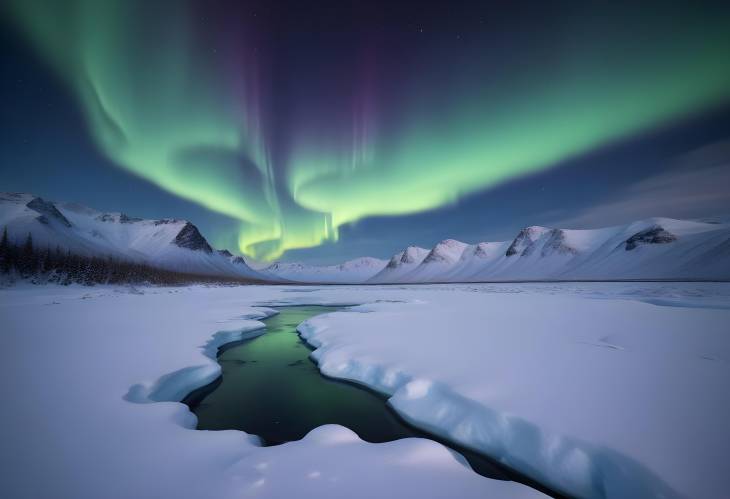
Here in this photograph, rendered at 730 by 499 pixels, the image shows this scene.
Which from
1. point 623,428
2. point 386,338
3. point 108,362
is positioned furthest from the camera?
point 386,338

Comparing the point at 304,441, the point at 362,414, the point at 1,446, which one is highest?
the point at 1,446

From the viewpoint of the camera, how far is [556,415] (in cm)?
535

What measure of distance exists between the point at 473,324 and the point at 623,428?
36.8 feet

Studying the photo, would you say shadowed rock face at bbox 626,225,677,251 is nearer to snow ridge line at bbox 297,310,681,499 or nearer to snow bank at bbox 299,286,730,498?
snow bank at bbox 299,286,730,498

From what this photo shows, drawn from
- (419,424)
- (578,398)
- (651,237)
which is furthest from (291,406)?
(651,237)

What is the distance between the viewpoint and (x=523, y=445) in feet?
17.2

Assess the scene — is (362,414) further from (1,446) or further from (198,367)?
(1,446)

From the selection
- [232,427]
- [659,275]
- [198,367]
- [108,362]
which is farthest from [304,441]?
[659,275]

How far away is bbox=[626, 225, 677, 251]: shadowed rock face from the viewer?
172750mm

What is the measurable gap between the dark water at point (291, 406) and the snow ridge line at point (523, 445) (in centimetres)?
26

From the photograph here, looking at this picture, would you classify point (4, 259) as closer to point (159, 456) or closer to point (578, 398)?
point (159, 456)

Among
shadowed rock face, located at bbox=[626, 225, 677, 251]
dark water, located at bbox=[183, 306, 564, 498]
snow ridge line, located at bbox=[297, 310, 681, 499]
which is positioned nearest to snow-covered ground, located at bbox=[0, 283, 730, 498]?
snow ridge line, located at bbox=[297, 310, 681, 499]

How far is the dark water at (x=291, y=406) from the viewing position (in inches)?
259

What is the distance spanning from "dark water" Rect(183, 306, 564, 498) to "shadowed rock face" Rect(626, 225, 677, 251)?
241m
